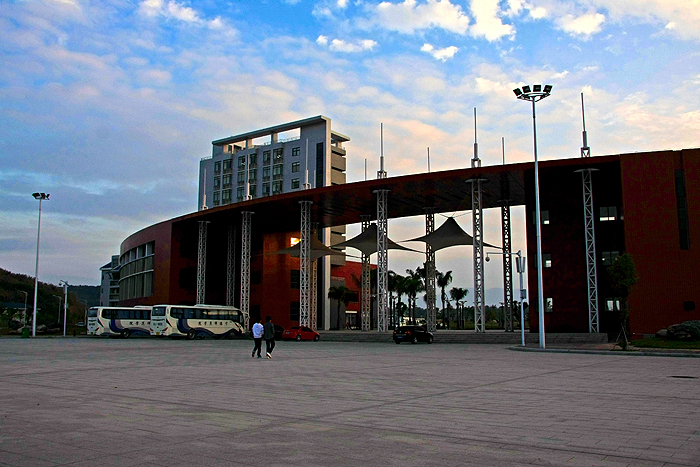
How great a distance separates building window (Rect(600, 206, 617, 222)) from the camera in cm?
3944

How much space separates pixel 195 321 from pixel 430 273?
18.6m

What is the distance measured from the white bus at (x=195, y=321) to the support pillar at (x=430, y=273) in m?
15.2

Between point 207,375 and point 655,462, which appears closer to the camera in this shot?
point 655,462

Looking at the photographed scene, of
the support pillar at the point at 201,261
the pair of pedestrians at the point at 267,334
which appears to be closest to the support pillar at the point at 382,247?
the support pillar at the point at 201,261

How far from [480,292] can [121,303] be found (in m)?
46.0

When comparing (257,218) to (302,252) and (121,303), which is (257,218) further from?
(121,303)

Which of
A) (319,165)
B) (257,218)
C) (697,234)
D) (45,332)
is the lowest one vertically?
(45,332)

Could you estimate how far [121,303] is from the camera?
7031 cm

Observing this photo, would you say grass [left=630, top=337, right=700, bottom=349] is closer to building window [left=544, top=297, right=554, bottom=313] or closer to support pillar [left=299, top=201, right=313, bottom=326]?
building window [left=544, top=297, right=554, bottom=313]

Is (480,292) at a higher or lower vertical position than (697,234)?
lower

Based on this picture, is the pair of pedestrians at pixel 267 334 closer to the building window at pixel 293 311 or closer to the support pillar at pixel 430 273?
the support pillar at pixel 430 273

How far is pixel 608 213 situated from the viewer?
39594mm

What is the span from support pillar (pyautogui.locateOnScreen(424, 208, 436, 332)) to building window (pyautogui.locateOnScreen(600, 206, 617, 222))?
44.1ft

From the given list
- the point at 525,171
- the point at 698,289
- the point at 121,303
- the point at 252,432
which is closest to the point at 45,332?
the point at 121,303
